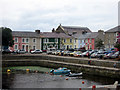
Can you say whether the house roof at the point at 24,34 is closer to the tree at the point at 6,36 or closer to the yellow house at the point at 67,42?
the tree at the point at 6,36

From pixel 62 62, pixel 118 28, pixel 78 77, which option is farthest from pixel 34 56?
pixel 118 28

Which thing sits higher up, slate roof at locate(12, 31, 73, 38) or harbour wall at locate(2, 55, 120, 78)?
slate roof at locate(12, 31, 73, 38)

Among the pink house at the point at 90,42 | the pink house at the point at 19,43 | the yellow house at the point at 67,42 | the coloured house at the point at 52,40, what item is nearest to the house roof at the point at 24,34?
the pink house at the point at 19,43

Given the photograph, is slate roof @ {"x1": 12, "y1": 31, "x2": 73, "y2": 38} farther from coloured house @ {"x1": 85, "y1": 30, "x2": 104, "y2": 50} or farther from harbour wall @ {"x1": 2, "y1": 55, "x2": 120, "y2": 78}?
harbour wall @ {"x1": 2, "y1": 55, "x2": 120, "y2": 78}

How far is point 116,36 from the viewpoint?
80625 millimetres

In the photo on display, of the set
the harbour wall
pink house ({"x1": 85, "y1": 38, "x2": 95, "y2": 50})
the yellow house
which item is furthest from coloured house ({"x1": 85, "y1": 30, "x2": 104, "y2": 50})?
the harbour wall

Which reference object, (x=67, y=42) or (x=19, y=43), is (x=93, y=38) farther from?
(x=19, y=43)

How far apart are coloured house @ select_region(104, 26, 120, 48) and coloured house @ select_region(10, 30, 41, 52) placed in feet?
77.0

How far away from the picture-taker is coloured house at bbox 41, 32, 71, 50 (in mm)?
89125

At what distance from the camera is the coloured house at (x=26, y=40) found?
8525 centimetres

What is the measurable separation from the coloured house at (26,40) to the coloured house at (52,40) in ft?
6.00

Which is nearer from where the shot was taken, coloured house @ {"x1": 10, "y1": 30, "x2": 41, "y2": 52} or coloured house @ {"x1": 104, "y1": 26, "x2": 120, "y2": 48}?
coloured house @ {"x1": 104, "y1": 26, "x2": 120, "y2": 48}

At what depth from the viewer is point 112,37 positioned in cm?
8269

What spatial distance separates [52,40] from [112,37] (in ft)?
70.1
